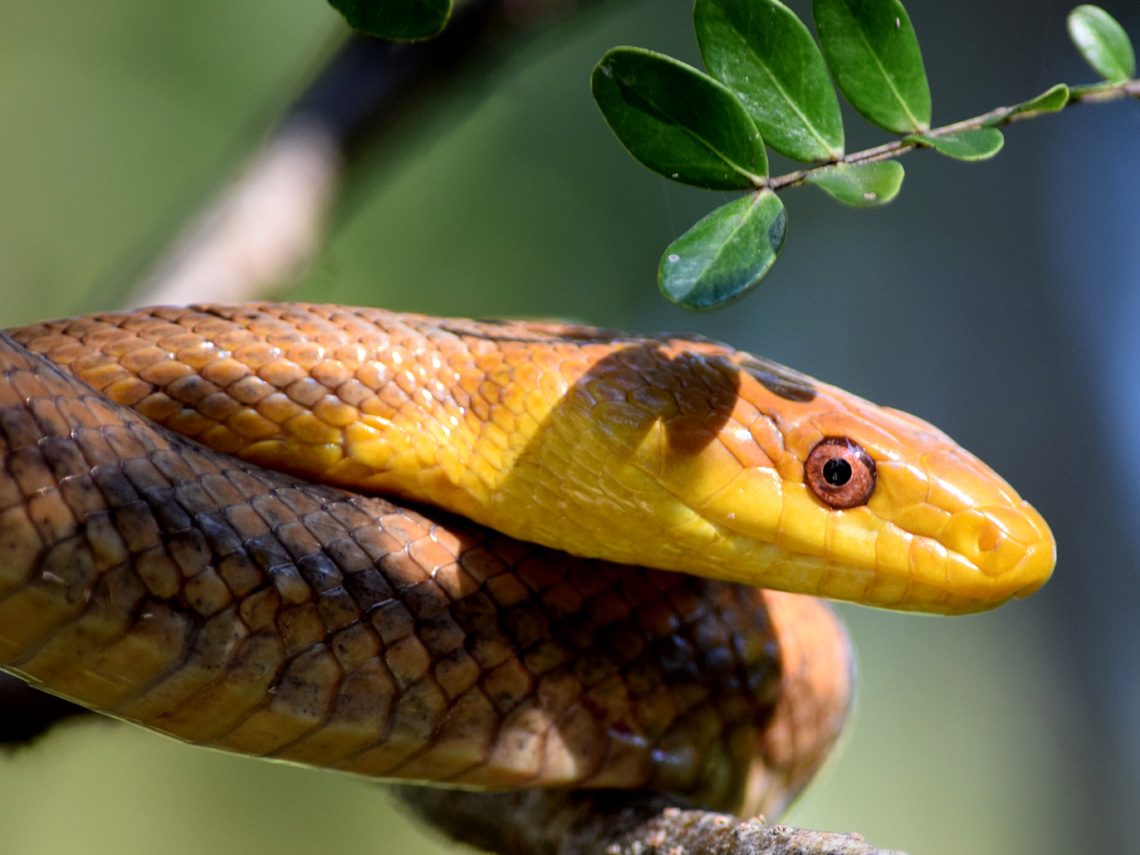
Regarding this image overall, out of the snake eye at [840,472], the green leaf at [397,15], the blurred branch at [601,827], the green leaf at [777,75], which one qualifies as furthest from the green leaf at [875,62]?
the blurred branch at [601,827]

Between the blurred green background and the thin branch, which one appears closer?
the thin branch

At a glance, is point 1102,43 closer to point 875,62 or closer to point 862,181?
point 875,62

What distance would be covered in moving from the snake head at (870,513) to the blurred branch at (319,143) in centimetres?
211

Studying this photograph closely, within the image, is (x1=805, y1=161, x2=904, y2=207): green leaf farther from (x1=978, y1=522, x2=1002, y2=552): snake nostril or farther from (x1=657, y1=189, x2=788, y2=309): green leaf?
(x1=978, y1=522, x2=1002, y2=552): snake nostril

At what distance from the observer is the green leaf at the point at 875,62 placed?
138 cm

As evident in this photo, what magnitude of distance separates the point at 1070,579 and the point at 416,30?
9.04m

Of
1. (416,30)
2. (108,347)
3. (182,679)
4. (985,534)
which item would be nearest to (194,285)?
(108,347)

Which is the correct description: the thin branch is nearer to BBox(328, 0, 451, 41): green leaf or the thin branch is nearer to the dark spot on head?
BBox(328, 0, 451, 41): green leaf

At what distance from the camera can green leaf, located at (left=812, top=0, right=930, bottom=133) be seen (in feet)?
4.54

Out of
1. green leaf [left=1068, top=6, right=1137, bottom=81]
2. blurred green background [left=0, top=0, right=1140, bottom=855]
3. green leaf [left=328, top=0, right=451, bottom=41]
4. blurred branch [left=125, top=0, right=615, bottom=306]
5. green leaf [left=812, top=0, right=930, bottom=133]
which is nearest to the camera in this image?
green leaf [left=328, top=0, right=451, bottom=41]

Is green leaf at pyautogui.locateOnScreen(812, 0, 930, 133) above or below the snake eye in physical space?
above

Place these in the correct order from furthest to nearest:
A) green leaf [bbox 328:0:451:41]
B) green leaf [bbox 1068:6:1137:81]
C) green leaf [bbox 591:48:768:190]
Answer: green leaf [bbox 1068:6:1137:81] < green leaf [bbox 591:48:768:190] < green leaf [bbox 328:0:451:41]

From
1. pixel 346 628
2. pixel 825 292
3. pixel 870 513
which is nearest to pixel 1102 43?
pixel 870 513

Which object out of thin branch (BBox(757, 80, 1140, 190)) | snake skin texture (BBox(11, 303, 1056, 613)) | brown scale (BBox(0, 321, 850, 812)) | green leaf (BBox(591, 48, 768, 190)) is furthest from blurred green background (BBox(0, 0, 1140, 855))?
green leaf (BBox(591, 48, 768, 190))
